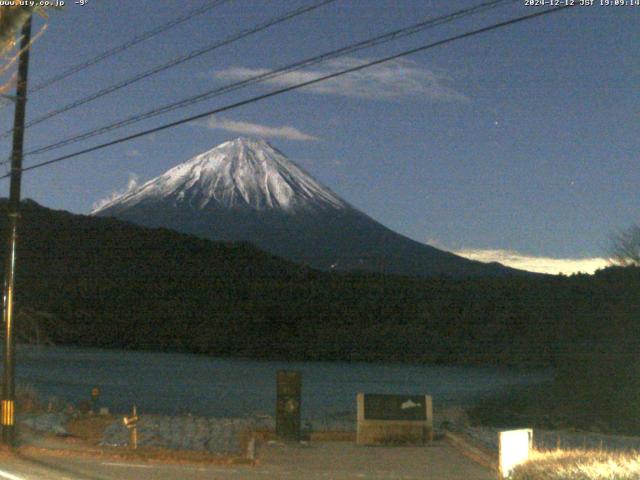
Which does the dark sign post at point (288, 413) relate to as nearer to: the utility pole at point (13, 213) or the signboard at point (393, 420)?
the signboard at point (393, 420)

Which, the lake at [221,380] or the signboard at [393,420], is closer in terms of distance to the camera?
the signboard at [393,420]

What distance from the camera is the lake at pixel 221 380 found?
112ft

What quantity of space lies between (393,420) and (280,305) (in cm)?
5870

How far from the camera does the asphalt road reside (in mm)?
12414

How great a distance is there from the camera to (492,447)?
57.8 ft

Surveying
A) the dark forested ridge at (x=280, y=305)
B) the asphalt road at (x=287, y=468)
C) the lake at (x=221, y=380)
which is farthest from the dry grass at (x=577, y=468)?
the dark forested ridge at (x=280, y=305)

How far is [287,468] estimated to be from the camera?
13617 mm

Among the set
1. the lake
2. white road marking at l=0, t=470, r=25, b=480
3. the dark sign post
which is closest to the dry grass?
the dark sign post

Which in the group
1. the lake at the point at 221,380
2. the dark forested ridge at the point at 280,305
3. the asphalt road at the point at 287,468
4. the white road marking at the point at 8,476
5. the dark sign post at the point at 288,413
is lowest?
the lake at the point at 221,380

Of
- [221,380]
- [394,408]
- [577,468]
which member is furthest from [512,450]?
[221,380]

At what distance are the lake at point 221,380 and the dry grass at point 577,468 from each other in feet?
63.3

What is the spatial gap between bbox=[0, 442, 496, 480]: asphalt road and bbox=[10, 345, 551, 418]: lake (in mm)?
15066

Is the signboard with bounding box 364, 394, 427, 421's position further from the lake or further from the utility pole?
the lake

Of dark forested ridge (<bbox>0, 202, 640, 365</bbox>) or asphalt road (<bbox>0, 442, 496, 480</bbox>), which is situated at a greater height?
dark forested ridge (<bbox>0, 202, 640, 365</bbox>)
